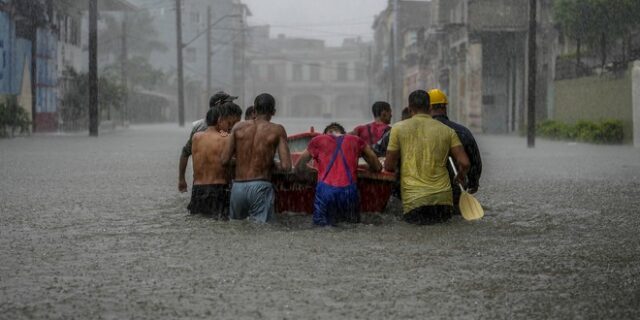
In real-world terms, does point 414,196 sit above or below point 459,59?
below

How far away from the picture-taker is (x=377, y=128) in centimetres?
1014

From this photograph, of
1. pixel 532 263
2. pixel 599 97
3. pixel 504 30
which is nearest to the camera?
pixel 532 263

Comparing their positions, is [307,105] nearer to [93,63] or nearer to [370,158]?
[93,63]

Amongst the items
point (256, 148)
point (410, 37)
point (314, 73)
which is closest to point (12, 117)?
point (256, 148)

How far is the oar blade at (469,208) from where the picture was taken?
8609mm

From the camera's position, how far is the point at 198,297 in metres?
5.29

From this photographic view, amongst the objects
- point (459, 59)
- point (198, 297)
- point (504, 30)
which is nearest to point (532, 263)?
point (198, 297)

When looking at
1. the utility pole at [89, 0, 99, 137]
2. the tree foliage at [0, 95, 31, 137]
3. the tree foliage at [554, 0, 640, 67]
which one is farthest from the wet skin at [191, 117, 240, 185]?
the utility pole at [89, 0, 99, 137]

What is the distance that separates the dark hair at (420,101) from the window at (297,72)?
105 metres

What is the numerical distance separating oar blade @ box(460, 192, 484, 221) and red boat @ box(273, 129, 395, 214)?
2.18 feet

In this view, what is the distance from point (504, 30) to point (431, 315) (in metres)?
35.4

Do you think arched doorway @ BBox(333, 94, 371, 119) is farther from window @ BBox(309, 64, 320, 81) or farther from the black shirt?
the black shirt

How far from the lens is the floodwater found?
16.6 ft

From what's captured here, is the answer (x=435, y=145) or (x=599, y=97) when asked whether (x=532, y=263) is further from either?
(x=599, y=97)
